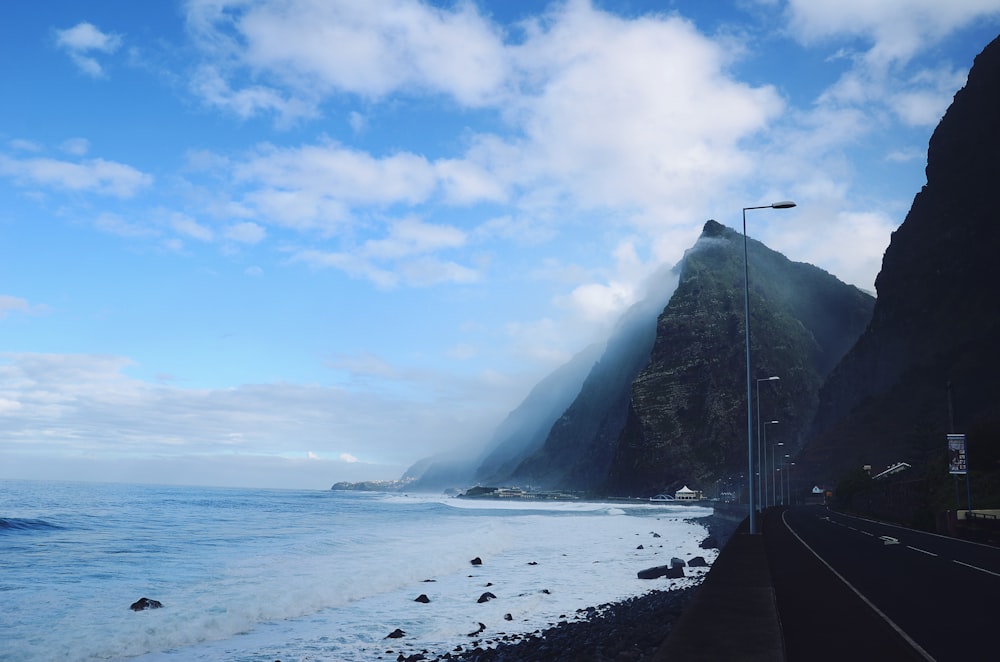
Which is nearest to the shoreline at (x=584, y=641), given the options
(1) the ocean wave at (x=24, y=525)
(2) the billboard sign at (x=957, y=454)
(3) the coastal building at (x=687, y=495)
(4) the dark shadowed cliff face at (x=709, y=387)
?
(2) the billboard sign at (x=957, y=454)

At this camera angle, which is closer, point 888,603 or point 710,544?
point 888,603

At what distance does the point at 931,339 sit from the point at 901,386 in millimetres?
8315

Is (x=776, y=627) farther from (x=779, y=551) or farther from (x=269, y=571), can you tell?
(x=269, y=571)

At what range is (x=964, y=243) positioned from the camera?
10400 cm

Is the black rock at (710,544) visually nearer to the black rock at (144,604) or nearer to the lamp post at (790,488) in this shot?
the black rock at (144,604)

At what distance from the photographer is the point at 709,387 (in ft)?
523

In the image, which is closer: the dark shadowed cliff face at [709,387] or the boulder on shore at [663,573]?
the boulder on shore at [663,573]

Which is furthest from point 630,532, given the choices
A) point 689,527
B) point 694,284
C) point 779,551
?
point 694,284

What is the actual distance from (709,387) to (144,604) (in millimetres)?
148141

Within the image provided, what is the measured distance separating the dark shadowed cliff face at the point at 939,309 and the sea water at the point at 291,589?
6185 cm

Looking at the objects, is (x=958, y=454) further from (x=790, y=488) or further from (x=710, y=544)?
(x=790, y=488)

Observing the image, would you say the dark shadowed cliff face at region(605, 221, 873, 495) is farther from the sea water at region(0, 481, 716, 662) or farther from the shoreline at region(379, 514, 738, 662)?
the shoreline at region(379, 514, 738, 662)

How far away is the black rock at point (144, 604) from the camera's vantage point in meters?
22.2

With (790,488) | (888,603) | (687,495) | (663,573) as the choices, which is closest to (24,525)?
(663,573)
